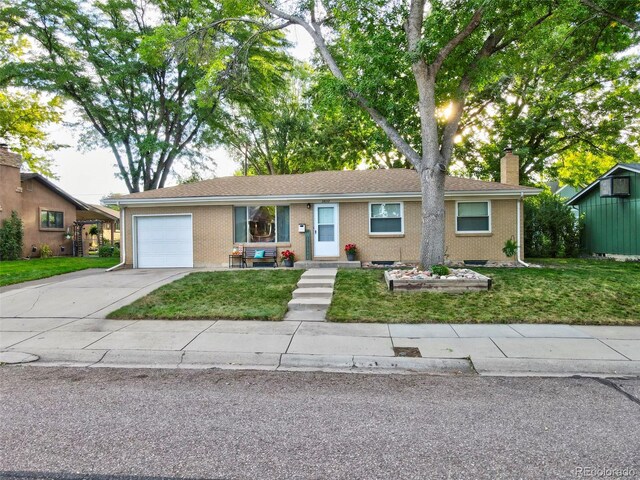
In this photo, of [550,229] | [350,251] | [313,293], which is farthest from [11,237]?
[550,229]

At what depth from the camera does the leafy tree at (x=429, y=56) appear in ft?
32.3

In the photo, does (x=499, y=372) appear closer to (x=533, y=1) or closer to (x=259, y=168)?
(x=533, y=1)

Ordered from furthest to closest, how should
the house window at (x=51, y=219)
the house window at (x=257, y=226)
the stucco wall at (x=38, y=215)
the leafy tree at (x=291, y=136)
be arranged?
the leafy tree at (x=291, y=136) → the house window at (x=51, y=219) → the stucco wall at (x=38, y=215) → the house window at (x=257, y=226)

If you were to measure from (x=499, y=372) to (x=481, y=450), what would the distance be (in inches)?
82.1

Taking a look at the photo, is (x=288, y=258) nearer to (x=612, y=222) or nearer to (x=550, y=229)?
(x=550, y=229)

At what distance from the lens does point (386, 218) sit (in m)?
13.6

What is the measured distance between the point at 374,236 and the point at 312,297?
5654 mm

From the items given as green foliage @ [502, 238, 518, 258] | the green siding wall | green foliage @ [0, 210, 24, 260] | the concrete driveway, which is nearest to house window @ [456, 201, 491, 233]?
green foliage @ [502, 238, 518, 258]

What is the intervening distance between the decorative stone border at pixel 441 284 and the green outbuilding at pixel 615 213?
11.0 m

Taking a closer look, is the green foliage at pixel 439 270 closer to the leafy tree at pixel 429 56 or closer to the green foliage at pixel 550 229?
the leafy tree at pixel 429 56

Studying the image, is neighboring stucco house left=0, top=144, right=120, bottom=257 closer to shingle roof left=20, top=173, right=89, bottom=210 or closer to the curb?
shingle roof left=20, top=173, right=89, bottom=210

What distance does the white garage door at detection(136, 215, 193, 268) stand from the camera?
1412 cm

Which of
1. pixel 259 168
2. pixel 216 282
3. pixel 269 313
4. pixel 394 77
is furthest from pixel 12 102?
pixel 269 313
